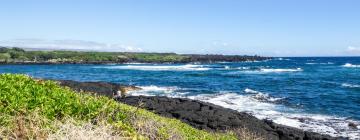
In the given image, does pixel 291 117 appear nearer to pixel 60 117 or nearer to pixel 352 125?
pixel 352 125

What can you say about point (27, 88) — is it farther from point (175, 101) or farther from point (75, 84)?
point (75, 84)

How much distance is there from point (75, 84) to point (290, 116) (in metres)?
20.1

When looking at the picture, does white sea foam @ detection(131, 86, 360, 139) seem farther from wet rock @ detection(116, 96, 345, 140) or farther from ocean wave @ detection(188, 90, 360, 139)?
wet rock @ detection(116, 96, 345, 140)

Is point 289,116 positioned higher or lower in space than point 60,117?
lower

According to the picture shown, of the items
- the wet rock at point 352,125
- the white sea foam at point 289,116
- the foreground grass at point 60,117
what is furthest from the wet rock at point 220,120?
the foreground grass at point 60,117

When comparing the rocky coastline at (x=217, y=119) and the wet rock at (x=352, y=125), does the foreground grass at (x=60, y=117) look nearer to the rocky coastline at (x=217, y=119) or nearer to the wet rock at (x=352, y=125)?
the rocky coastline at (x=217, y=119)

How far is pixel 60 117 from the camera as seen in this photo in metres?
Answer: 11.5

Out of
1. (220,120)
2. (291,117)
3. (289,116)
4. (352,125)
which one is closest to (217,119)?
(220,120)

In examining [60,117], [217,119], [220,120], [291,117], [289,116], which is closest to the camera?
[60,117]

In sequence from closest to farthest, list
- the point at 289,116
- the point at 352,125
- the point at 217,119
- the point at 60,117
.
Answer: the point at 60,117
the point at 217,119
the point at 352,125
the point at 289,116

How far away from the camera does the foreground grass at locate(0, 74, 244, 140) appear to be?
27.9 ft

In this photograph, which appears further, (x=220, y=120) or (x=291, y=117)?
(x=291, y=117)

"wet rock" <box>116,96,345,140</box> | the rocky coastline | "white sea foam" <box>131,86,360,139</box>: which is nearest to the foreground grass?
the rocky coastline

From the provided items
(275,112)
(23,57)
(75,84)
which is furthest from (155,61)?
(275,112)
